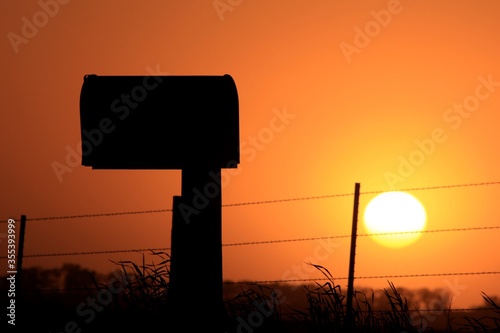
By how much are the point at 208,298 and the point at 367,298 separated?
122cm

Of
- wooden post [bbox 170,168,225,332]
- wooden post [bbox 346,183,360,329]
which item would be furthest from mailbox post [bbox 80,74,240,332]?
wooden post [bbox 346,183,360,329]

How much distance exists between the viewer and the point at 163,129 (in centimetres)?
688

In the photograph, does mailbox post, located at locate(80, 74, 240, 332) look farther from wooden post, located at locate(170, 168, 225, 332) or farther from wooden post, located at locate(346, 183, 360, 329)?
wooden post, located at locate(346, 183, 360, 329)

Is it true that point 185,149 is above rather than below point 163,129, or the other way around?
below

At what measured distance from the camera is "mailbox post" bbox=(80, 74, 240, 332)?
22.0 ft

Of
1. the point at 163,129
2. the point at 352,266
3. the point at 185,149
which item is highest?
the point at 163,129

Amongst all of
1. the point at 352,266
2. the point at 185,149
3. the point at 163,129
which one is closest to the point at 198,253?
the point at 185,149

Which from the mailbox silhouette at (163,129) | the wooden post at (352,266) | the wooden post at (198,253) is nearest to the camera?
the wooden post at (352,266)

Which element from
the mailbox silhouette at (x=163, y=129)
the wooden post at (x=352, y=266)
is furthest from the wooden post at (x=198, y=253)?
the wooden post at (x=352, y=266)

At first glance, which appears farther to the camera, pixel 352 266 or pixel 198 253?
pixel 352 266

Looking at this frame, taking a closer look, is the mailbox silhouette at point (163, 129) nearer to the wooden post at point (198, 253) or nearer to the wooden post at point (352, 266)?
the wooden post at point (198, 253)

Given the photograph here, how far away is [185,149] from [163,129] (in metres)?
0.24

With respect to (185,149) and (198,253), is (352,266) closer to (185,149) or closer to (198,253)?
(198,253)

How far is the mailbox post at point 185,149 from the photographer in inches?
264
